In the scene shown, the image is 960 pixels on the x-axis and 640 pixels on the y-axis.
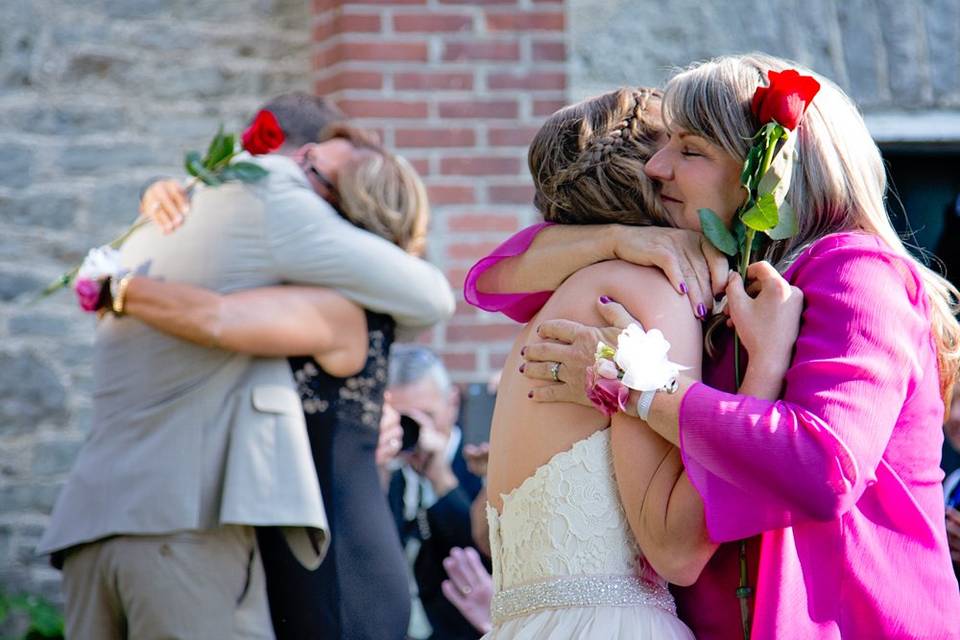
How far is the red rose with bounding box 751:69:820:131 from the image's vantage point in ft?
7.12

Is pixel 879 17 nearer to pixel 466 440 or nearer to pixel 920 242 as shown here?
pixel 920 242

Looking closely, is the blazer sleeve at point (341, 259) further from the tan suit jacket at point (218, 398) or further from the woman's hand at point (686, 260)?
the woman's hand at point (686, 260)

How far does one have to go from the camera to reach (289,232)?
3.72 meters

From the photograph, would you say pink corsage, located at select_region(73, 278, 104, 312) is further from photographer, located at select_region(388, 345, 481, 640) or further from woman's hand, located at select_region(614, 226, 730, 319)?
woman's hand, located at select_region(614, 226, 730, 319)

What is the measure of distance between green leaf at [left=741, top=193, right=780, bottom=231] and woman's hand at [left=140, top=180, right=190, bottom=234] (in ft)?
6.39

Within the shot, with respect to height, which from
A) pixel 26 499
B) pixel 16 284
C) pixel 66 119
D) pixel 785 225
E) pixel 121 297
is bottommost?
pixel 26 499

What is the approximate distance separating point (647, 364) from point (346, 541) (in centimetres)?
177

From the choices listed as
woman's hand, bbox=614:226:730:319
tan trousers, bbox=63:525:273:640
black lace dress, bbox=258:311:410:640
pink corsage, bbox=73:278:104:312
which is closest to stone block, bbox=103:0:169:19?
pink corsage, bbox=73:278:104:312

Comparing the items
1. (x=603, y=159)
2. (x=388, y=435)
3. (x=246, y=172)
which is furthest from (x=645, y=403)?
(x=388, y=435)

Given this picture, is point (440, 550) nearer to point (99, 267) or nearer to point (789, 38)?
point (99, 267)

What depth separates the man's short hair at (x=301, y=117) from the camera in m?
4.14

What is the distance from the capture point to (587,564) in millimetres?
2344

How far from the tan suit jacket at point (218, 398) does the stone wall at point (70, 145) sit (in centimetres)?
185

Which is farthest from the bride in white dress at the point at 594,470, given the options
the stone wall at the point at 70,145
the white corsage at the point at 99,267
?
the stone wall at the point at 70,145
